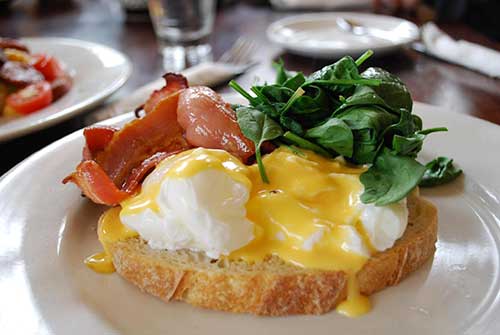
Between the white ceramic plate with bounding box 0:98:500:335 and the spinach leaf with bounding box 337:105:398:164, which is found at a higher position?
the spinach leaf with bounding box 337:105:398:164

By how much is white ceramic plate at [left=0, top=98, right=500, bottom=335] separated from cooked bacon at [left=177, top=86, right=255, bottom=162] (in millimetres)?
452

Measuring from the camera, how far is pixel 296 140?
72.3 inches

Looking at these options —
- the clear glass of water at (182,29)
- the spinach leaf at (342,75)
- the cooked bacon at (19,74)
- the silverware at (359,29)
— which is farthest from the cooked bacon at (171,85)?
the silverware at (359,29)

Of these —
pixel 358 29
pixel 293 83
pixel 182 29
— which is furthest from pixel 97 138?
pixel 358 29

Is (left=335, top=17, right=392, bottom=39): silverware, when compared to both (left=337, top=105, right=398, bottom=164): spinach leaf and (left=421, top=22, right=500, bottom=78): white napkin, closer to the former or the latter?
(left=421, top=22, right=500, bottom=78): white napkin

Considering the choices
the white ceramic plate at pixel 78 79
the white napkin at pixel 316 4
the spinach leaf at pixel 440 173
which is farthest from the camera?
the white napkin at pixel 316 4

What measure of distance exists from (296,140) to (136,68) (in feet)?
7.91

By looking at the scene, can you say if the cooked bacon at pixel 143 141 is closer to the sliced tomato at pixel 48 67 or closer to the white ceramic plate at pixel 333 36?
the sliced tomato at pixel 48 67

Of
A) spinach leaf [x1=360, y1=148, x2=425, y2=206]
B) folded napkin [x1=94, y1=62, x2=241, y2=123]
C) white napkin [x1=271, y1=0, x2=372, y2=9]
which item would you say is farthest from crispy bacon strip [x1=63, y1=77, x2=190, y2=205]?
white napkin [x1=271, y1=0, x2=372, y2=9]

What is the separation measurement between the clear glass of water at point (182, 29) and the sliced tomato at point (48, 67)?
80 cm

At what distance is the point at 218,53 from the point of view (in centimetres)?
431

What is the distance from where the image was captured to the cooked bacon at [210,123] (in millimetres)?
1907

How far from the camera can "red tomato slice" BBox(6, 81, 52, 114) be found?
117 inches

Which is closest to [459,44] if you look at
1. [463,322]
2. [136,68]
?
[136,68]
